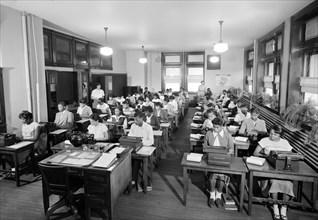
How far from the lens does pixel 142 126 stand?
4867 millimetres

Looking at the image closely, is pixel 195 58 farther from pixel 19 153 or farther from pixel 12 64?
pixel 19 153

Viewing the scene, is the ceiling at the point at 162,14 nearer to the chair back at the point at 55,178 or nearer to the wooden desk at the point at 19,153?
the wooden desk at the point at 19,153

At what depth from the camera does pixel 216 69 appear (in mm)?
14852

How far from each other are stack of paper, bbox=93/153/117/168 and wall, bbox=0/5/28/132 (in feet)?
11.5

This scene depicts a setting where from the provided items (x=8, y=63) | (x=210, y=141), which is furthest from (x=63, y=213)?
(x=8, y=63)

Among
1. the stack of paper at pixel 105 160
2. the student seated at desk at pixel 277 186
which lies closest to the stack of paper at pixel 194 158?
the student seated at desk at pixel 277 186

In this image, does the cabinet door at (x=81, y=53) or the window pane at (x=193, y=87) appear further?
the window pane at (x=193, y=87)

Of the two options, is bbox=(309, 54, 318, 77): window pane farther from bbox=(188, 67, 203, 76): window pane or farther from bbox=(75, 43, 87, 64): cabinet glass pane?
bbox=(188, 67, 203, 76): window pane

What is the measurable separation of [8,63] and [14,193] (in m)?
3.04

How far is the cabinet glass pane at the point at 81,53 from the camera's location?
9.41 metres

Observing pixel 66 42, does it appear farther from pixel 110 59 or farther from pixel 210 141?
pixel 210 141

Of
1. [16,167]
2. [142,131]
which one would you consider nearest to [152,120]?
[142,131]

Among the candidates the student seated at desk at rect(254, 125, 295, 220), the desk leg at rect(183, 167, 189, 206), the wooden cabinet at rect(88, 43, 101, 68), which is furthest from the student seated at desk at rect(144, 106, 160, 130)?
the wooden cabinet at rect(88, 43, 101, 68)

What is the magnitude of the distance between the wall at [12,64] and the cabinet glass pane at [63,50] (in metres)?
2.19
